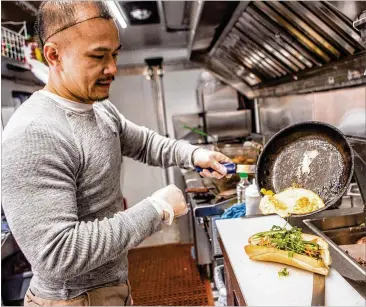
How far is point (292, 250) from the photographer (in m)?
1.20

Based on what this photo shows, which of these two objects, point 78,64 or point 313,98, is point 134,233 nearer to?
point 78,64

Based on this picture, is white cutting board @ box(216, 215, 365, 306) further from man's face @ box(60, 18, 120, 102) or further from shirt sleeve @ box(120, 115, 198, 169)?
man's face @ box(60, 18, 120, 102)

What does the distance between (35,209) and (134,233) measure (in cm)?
28

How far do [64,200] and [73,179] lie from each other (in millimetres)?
118

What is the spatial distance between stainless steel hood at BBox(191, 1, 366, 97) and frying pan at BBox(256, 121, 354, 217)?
42 cm

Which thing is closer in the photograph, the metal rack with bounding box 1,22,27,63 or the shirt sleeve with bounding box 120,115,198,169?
the shirt sleeve with bounding box 120,115,198,169

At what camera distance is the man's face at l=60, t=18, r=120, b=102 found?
1.12 m

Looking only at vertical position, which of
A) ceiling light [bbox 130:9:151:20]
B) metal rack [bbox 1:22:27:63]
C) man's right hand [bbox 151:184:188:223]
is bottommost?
man's right hand [bbox 151:184:188:223]

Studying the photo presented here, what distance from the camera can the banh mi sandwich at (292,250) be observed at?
45.1 inches

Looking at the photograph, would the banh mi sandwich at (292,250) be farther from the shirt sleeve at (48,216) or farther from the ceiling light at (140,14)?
the ceiling light at (140,14)

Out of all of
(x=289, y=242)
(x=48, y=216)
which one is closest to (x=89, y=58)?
(x=48, y=216)

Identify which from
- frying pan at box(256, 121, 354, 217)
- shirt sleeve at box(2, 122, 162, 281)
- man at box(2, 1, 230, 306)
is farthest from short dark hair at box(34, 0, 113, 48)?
frying pan at box(256, 121, 354, 217)

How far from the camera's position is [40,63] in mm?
3172

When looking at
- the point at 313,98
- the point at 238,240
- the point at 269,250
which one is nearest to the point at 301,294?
the point at 269,250
